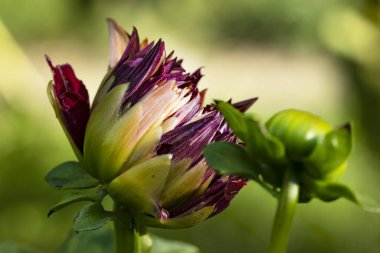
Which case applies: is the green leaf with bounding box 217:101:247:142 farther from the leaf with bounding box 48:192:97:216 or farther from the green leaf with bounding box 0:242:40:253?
the green leaf with bounding box 0:242:40:253

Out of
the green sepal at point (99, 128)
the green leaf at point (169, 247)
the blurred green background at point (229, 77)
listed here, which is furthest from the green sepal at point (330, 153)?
the blurred green background at point (229, 77)

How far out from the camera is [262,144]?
0.29 m

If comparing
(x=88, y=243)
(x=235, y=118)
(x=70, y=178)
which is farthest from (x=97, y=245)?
(x=235, y=118)

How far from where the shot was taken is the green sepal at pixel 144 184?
35 centimetres


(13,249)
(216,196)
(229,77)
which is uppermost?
(216,196)

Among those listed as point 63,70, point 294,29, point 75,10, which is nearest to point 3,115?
point 63,70

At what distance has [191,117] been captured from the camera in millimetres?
376

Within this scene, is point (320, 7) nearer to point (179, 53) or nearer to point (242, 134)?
point (179, 53)

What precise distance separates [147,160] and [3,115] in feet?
3.38

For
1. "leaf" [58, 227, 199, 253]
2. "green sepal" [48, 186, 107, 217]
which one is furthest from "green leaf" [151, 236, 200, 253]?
"green sepal" [48, 186, 107, 217]

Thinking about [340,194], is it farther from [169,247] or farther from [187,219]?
[169,247]

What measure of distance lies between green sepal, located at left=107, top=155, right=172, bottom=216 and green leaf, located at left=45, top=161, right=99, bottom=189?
0.12ft

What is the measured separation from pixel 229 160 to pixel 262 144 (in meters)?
0.01

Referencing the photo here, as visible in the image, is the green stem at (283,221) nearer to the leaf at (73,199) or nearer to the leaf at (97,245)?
the leaf at (73,199)
